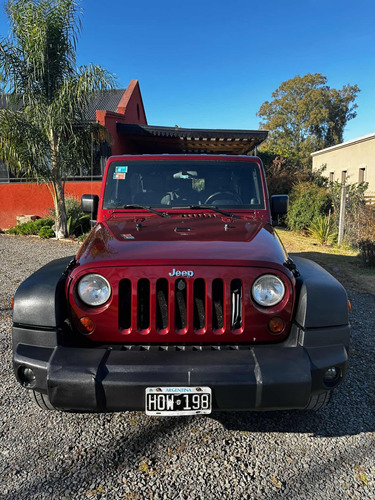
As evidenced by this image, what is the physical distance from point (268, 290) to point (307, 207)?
1021 cm

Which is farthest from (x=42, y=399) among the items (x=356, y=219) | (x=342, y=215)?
(x=342, y=215)

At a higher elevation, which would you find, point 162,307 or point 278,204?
point 278,204

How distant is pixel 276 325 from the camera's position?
2.12m

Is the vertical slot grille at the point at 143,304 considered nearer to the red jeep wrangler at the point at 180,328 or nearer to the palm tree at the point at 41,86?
the red jeep wrangler at the point at 180,328

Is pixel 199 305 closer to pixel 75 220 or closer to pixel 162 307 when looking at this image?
pixel 162 307

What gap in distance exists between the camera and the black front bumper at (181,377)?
1813mm

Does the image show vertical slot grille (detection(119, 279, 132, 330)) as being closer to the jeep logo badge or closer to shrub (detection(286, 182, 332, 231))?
the jeep logo badge

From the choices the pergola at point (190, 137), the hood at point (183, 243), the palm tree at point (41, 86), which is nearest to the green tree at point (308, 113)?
the pergola at point (190, 137)

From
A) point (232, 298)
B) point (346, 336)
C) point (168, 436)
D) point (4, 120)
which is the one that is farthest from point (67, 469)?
point (4, 120)

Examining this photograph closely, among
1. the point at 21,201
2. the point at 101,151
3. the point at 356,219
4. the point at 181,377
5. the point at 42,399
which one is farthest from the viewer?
the point at 21,201

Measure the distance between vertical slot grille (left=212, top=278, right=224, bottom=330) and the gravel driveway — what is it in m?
0.81

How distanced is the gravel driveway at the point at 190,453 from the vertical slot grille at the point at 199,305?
31.6 inches

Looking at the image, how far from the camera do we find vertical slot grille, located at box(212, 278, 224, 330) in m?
2.08

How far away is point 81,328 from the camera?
213 cm
